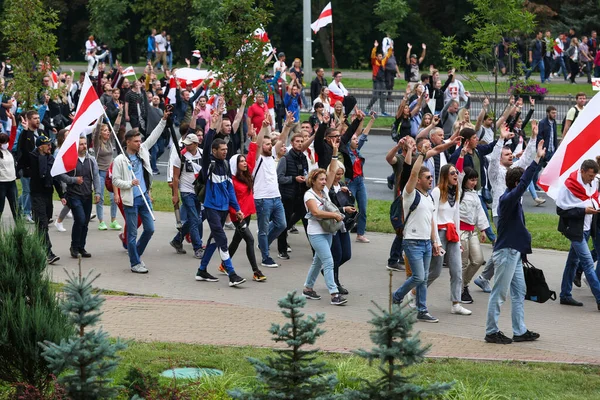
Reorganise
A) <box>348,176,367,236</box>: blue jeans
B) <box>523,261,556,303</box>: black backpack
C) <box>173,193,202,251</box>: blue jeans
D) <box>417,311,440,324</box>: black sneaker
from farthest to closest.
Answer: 1. <box>348,176,367,236</box>: blue jeans
2. <box>173,193,202,251</box>: blue jeans
3. <box>417,311,440,324</box>: black sneaker
4. <box>523,261,556,303</box>: black backpack

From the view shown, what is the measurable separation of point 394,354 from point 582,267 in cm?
712

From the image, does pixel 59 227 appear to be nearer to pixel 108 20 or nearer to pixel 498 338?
pixel 498 338

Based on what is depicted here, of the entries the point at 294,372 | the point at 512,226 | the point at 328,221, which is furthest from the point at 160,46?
the point at 294,372

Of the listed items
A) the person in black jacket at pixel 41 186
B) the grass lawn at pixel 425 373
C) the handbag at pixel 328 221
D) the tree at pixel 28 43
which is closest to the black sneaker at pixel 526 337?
the grass lawn at pixel 425 373

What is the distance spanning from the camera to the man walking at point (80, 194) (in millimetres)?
14656

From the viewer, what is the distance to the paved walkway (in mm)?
10773

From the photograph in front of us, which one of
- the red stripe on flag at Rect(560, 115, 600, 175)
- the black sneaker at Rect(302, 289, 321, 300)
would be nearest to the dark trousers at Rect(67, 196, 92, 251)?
the black sneaker at Rect(302, 289, 321, 300)

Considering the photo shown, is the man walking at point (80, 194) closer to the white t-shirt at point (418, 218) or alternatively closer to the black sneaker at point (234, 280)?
the black sneaker at point (234, 280)

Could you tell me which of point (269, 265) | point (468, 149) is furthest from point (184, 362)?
point (468, 149)

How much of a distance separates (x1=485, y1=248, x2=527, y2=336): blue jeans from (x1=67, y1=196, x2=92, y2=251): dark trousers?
6.39 meters

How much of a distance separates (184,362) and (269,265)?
482 centimetres

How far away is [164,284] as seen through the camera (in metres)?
13.6

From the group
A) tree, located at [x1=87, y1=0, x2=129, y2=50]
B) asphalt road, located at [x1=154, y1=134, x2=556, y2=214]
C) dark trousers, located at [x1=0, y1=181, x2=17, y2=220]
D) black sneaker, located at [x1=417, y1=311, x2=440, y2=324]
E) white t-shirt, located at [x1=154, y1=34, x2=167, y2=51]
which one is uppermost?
tree, located at [x1=87, y1=0, x2=129, y2=50]

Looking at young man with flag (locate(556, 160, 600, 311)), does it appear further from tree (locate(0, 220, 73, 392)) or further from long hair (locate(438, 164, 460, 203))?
tree (locate(0, 220, 73, 392))
